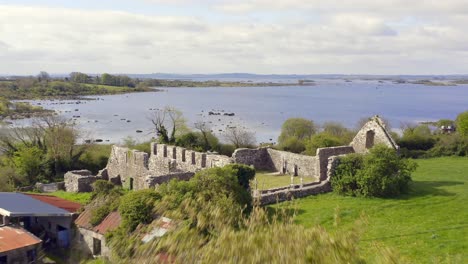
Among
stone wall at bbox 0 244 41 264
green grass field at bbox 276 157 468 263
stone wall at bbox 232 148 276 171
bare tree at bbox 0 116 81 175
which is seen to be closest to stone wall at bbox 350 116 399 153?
green grass field at bbox 276 157 468 263

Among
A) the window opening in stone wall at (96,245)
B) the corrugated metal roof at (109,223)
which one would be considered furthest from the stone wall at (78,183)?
the window opening in stone wall at (96,245)

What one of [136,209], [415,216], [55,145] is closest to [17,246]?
Answer: [136,209]

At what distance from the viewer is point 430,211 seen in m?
17.3

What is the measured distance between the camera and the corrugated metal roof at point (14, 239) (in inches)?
607

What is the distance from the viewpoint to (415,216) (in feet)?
55.1

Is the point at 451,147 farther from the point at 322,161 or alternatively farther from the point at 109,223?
the point at 109,223

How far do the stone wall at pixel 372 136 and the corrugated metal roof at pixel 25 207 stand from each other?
643 inches

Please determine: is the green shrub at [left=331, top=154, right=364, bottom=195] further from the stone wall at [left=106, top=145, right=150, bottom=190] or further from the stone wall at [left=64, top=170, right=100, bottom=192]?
the stone wall at [left=64, top=170, right=100, bottom=192]

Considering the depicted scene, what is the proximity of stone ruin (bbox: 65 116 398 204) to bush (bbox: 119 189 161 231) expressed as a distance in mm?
8159

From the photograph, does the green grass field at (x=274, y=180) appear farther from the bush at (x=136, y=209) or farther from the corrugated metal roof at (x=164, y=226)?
the corrugated metal roof at (x=164, y=226)

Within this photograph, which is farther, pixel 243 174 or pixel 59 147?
pixel 59 147

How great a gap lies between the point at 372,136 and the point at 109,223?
53.5 feet

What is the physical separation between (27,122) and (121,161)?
47073 mm

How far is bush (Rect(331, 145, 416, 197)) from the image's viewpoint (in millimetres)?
19562
